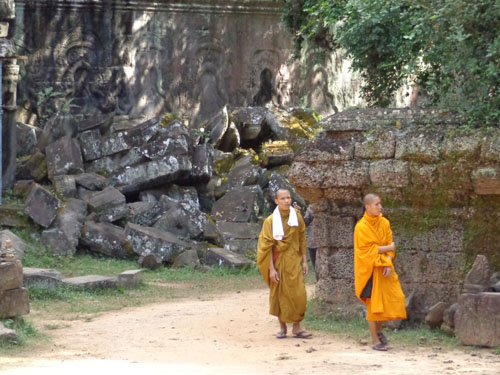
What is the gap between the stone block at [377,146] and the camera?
31.5 ft

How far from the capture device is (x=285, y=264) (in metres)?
9.54

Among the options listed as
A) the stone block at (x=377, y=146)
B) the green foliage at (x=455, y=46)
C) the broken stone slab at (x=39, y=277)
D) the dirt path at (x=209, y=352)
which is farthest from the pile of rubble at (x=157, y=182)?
the stone block at (x=377, y=146)

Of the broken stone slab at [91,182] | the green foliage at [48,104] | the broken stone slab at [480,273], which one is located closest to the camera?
A: the broken stone slab at [480,273]

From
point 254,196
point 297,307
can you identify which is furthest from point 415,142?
point 254,196

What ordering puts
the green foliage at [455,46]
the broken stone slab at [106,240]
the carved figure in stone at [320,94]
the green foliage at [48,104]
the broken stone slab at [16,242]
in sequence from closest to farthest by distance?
the green foliage at [455,46]
the broken stone slab at [16,242]
the broken stone slab at [106,240]
the green foliage at [48,104]
the carved figure in stone at [320,94]

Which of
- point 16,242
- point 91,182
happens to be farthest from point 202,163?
point 16,242

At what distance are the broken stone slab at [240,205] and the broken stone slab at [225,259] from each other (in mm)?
1674

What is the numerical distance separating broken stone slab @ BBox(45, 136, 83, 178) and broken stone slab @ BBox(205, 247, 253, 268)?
3358mm

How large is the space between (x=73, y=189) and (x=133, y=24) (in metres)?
5.19

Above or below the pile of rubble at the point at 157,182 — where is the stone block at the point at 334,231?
below

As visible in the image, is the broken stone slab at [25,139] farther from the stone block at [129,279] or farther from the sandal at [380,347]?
the sandal at [380,347]

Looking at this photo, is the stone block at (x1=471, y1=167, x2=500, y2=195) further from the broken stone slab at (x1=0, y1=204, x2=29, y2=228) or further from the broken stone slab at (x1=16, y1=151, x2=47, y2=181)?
the broken stone slab at (x1=16, y1=151, x2=47, y2=181)

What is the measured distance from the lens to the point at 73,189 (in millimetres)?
16875

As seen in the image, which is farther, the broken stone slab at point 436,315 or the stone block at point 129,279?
the stone block at point 129,279
